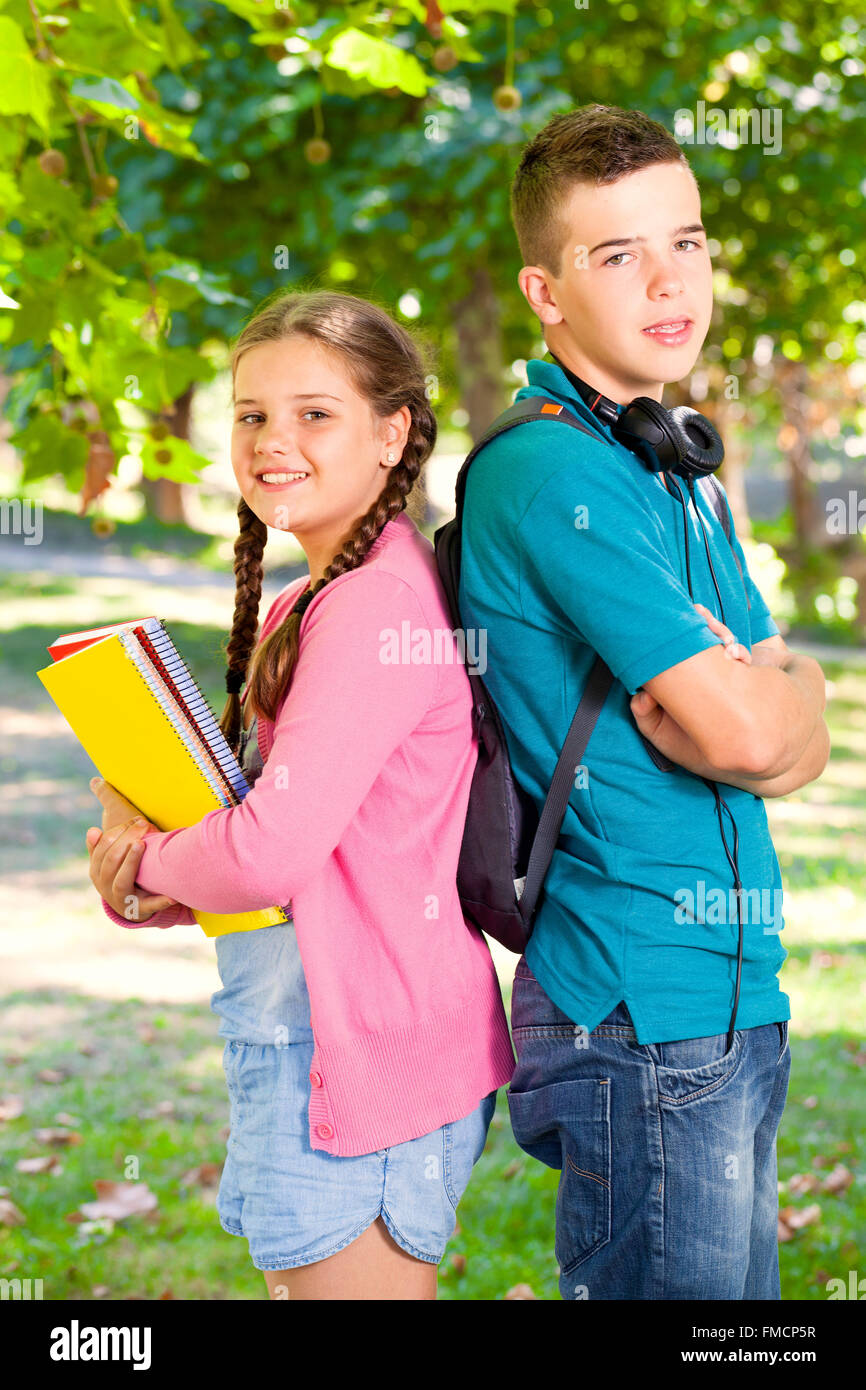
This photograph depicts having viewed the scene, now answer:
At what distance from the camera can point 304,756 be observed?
66.1 inches

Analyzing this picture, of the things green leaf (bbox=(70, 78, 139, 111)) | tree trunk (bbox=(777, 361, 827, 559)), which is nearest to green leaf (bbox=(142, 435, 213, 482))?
green leaf (bbox=(70, 78, 139, 111))

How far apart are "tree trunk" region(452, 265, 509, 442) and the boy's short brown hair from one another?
6049mm

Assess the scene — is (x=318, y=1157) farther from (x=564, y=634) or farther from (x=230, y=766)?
(x=564, y=634)

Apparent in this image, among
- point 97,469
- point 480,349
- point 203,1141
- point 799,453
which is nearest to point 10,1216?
point 203,1141

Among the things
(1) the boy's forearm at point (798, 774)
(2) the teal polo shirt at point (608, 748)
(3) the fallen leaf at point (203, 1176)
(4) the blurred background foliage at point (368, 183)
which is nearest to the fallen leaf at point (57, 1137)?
(3) the fallen leaf at point (203, 1176)

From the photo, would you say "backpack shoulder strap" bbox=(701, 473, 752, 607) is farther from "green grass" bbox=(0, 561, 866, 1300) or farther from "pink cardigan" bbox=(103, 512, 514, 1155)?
"green grass" bbox=(0, 561, 866, 1300)

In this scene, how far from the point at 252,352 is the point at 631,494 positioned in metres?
0.61

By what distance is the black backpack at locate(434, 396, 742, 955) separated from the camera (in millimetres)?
1794

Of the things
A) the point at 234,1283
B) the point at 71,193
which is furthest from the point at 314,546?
the point at 234,1283

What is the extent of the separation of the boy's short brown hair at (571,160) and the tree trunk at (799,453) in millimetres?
11733

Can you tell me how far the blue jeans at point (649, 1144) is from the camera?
5.73 ft

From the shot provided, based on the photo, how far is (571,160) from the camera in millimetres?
1930

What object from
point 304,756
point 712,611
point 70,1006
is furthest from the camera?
point 70,1006

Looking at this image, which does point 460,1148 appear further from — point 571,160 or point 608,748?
point 571,160
